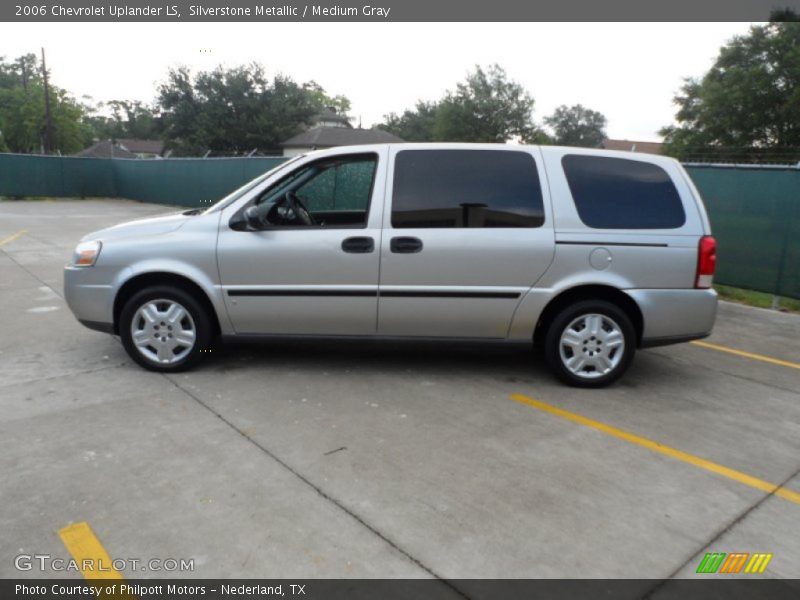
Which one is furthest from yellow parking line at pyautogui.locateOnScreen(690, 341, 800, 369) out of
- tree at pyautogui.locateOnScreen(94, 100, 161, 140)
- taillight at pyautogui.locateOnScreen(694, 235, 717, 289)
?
tree at pyautogui.locateOnScreen(94, 100, 161, 140)

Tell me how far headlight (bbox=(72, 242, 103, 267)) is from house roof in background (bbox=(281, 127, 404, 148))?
47.5 meters

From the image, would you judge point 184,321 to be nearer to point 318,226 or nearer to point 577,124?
point 318,226

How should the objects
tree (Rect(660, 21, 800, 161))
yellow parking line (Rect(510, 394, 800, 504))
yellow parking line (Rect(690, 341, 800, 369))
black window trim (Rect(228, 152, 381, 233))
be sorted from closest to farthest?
yellow parking line (Rect(510, 394, 800, 504))
black window trim (Rect(228, 152, 381, 233))
yellow parking line (Rect(690, 341, 800, 369))
tree (Rect(660, 21, 800, 161))

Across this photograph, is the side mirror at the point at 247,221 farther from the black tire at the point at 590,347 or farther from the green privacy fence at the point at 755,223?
the green privacy fence at the point at 755,223

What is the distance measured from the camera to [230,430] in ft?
13.0

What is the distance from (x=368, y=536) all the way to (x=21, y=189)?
30.5 m

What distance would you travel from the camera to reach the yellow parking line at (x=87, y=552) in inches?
102

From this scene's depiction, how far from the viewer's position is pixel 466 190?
186 inches

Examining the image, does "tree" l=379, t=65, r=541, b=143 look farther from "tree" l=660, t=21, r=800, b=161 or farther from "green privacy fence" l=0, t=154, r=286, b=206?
"green privacy fence" l=0, t=154, r=286, b=206

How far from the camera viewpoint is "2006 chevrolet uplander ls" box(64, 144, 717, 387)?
4676 mm

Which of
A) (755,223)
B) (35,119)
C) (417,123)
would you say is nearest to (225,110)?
→ (35,119)

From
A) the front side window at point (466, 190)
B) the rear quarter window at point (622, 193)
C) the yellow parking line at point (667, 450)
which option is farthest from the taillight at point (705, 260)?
the yellow parking line at point (667, 450)

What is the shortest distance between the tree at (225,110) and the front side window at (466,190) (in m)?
46.0

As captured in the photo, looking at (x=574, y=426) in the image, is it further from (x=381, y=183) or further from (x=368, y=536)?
(x=381, y=183)
